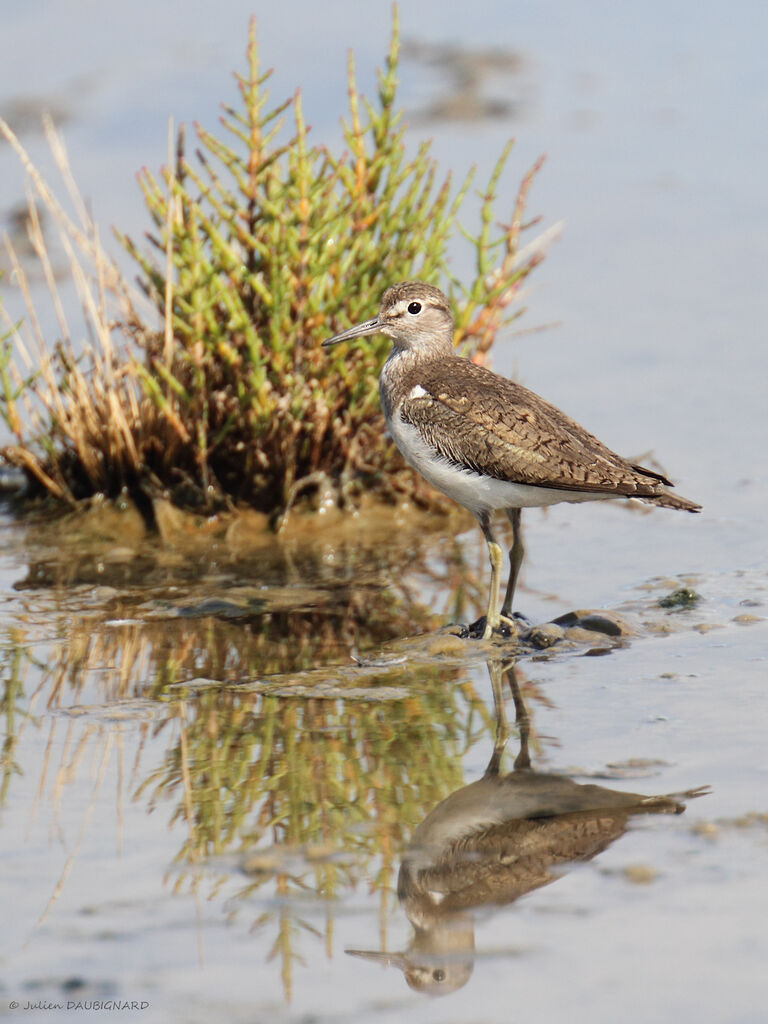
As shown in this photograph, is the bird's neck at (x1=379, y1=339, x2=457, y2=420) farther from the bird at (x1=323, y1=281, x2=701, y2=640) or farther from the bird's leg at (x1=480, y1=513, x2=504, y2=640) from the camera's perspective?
the bird's leg at (x1=480, y1=513, x2=504, y2=640)

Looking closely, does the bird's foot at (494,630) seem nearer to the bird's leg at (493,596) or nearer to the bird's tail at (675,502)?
the bird's leg at (493,596)

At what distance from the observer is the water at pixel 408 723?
156 inches

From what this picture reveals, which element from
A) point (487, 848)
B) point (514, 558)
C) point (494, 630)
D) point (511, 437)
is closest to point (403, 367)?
point (511, 437)

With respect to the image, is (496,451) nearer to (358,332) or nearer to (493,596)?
(493,596)

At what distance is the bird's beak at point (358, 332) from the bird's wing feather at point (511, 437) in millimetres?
557

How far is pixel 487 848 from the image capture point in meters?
4.62

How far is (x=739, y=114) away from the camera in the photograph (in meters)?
14.4

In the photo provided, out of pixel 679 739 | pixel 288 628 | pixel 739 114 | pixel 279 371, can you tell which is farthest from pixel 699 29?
pixel 679 739

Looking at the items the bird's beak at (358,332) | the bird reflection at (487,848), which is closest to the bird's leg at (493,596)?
the bird's beak at (358,332)

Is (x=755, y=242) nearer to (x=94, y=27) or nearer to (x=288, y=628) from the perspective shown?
(x=288, y=628)

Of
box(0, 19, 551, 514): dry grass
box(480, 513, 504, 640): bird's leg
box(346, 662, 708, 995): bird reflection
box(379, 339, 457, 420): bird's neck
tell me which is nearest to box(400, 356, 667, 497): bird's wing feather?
box(379, 339, 457, 420): bird's neck

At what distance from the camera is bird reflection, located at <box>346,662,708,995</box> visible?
405 cm

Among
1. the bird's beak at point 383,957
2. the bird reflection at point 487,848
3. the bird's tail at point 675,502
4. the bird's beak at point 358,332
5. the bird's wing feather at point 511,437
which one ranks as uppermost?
the bird's beak at point 358,332

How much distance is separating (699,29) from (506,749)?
14114 millimetres
